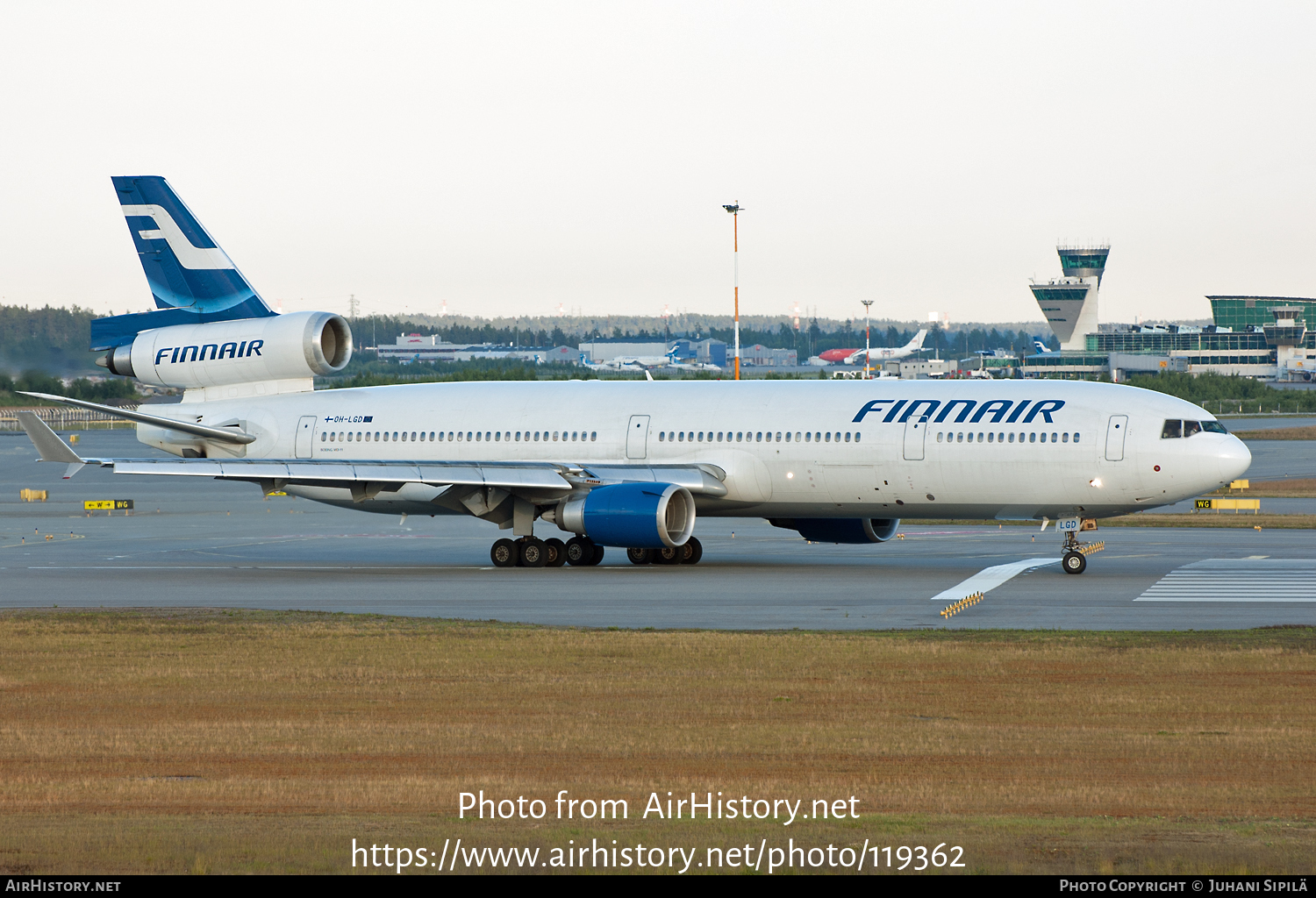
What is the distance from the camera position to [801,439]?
33.5 m

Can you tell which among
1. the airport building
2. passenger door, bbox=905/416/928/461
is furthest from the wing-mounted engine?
the airport building

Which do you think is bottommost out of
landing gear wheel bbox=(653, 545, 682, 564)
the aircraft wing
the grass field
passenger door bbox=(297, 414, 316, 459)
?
landing gear wheel bbox=(653, 545, 682, 564)

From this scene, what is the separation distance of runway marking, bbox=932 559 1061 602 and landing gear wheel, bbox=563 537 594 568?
9208 mm

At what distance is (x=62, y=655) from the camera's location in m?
19.9

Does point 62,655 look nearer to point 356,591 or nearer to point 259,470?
point 356,591

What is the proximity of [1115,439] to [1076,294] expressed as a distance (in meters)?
166

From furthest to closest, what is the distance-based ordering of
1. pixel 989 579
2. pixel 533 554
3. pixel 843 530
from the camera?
pixel 843 530 < pixel 533 554 < pixel 989 579

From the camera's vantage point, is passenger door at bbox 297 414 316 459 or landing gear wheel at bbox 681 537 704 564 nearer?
landing gear wheel at bbox 681 537 704 564

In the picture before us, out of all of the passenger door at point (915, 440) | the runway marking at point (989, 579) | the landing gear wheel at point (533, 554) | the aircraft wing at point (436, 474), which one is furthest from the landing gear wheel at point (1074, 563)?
the landing gear wheel at point (533, 554)

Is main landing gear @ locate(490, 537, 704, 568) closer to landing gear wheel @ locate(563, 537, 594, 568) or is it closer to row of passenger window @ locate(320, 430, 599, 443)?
landing gear wheel @ locate(563, 537, 594, 568)

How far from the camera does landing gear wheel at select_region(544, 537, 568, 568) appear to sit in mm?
34688

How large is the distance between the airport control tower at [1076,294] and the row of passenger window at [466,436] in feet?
537

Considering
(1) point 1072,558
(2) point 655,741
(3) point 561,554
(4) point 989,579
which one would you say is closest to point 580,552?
(3) point 561,554

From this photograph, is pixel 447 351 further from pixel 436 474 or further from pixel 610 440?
pixel 436 474
